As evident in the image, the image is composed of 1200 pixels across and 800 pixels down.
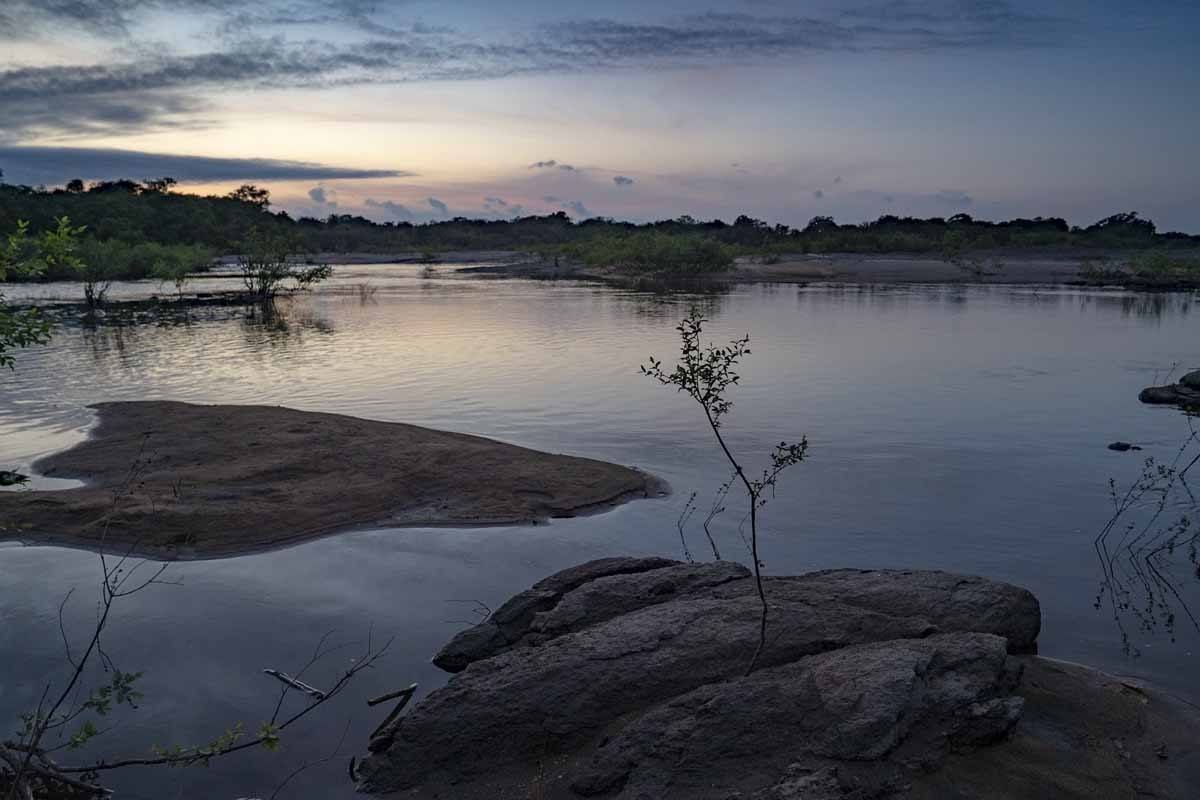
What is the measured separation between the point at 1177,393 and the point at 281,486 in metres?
19.1

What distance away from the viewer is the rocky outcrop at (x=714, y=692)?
5258 mm

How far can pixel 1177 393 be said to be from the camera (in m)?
19.4

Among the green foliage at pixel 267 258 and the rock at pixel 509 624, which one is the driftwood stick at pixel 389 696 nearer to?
the rock at pixel 509 624

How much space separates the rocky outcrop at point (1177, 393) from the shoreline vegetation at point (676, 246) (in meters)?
30.4

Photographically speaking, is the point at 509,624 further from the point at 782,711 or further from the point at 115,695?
the point at 115,695

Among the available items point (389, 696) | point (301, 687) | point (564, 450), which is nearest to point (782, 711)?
point (389, 696)

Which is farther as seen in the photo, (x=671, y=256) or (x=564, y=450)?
(x=671, y=256)

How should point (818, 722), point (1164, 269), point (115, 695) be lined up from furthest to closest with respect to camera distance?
point (1164, 269) < point (115, 695) < point (818, 722)

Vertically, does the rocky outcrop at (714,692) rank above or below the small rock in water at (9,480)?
below

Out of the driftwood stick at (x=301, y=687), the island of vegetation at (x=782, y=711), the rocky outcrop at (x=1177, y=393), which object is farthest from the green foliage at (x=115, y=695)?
the rocky outcrop at (x=1177, y=393)

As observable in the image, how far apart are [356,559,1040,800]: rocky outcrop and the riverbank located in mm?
4081

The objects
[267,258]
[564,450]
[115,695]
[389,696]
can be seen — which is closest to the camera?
[389,696]

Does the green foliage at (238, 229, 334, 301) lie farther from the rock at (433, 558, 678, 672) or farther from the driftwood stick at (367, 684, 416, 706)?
the driftwood stick at (367, 684, 416, 706)

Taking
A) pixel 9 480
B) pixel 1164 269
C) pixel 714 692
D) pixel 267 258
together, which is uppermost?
pixel 267 258
